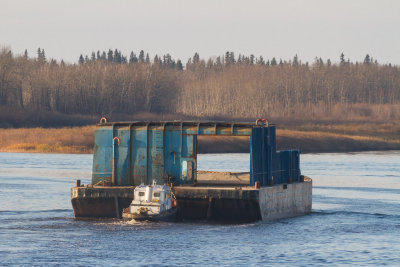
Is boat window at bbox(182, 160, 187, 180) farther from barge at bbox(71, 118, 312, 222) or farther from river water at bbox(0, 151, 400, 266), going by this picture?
river water at bbox(0, 151, 400, 266)

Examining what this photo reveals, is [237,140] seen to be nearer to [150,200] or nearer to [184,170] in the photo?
[184,170]

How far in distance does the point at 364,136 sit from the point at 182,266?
101283 mm

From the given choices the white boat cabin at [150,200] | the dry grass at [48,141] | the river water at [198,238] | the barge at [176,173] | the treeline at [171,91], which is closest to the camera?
the river water at [198,238]

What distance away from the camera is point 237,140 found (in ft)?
341

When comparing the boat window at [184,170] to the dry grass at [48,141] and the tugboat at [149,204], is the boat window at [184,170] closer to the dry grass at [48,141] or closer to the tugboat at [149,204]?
the tugboat at [149,204]

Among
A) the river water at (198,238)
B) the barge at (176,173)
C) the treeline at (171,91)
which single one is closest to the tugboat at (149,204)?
the barge at (176,173)

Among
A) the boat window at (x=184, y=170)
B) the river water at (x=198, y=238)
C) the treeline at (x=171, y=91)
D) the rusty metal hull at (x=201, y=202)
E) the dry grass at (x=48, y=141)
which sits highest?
the treeline at (x=171, y=91)

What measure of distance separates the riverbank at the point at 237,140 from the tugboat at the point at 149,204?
5769 cm

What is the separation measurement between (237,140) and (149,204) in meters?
69.2

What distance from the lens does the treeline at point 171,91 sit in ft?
477

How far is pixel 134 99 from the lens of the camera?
15550 centimetres

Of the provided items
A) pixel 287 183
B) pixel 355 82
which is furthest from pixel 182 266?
pixel 355 82

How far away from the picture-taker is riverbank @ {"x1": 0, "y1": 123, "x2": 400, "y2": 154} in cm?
9500

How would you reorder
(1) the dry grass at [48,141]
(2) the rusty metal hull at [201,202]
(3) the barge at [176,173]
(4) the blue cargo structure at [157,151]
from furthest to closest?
(1) the dry grass at [48,141]
(4) the blue cargo structure at [157,151]
(3) the barge at [176,173]
(2) the rusty metal hull at [201,202]
